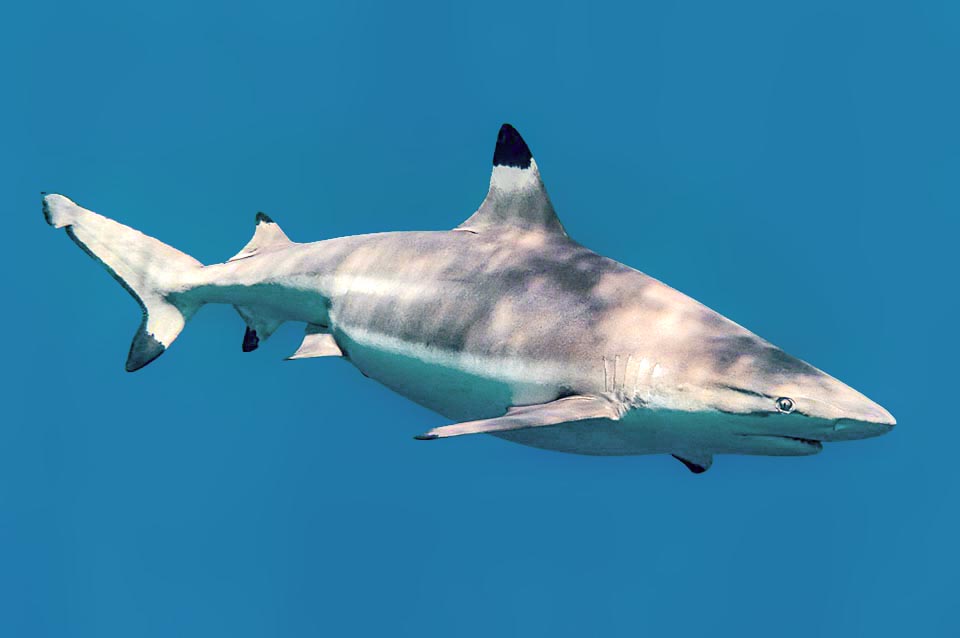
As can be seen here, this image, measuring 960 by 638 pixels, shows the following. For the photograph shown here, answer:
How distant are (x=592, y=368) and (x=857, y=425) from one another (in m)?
1.29

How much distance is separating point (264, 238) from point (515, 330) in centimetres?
291

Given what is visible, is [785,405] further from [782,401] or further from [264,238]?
[264,238]

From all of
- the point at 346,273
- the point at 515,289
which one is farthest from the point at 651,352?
the point at 346,273

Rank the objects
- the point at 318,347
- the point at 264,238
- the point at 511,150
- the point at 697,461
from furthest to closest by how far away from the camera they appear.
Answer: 1. the point at 264,238
2. the point at 318,347
3. the point at 511,150
4. the point at 697,461

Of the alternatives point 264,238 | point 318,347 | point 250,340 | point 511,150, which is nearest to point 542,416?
point 511,150

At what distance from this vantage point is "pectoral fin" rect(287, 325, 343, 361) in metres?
5.45

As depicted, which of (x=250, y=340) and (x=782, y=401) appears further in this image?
(x=250, y=340)

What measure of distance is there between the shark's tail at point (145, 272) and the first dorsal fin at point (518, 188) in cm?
280

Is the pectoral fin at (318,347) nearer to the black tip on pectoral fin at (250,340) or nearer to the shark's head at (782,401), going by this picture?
the black tip on pectoral fin at (250,340)

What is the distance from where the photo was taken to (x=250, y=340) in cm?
621

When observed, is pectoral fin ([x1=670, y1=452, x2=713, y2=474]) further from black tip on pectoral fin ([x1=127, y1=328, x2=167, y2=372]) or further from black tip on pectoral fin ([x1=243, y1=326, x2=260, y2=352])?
black tip on pectoral fin ([x1=127, y1=328, x2=167, y2=372])

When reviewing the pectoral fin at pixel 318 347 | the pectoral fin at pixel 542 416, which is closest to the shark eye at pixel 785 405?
the pectoral fin at pixel 542 416

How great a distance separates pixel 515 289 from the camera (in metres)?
4.53

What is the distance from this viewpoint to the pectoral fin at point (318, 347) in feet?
17.9
